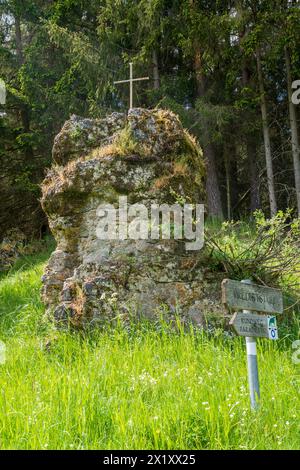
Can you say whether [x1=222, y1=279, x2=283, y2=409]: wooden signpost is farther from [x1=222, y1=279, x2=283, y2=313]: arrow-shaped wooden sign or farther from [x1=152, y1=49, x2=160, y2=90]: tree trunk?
[x1=152, y1=49, x2=160, y2=90]: tree trunk

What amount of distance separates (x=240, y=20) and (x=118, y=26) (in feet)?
12.7

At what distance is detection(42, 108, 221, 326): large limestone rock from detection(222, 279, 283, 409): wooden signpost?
183 centimetres

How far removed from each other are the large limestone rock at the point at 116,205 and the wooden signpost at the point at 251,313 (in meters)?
1.83

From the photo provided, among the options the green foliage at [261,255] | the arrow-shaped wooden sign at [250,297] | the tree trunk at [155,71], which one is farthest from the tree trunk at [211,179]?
the arrow-shaped wooden sign at [250,297]

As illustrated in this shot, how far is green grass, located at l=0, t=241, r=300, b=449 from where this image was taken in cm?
317

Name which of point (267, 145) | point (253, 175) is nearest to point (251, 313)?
point (267, 145)

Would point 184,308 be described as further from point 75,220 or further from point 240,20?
point 240,20

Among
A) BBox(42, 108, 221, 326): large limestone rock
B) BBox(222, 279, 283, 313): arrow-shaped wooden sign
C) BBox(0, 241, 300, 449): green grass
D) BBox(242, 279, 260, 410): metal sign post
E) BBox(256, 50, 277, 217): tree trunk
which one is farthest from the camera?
BBox(256, 50, 277, 217): tree trunk

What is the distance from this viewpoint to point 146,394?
12.3ft

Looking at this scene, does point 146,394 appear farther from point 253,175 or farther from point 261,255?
point 253,175

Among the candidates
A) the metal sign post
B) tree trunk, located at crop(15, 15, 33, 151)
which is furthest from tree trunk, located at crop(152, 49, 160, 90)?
the metal sign post

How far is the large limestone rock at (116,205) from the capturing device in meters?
Result: 5.70

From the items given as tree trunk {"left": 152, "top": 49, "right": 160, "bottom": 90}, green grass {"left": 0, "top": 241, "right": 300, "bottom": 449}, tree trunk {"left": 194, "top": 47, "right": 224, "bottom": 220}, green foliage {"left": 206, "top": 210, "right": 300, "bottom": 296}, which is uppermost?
tree trunk {"left": 152, "top": 49, "right": 160, "bottom": 90}

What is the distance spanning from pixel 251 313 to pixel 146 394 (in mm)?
996
